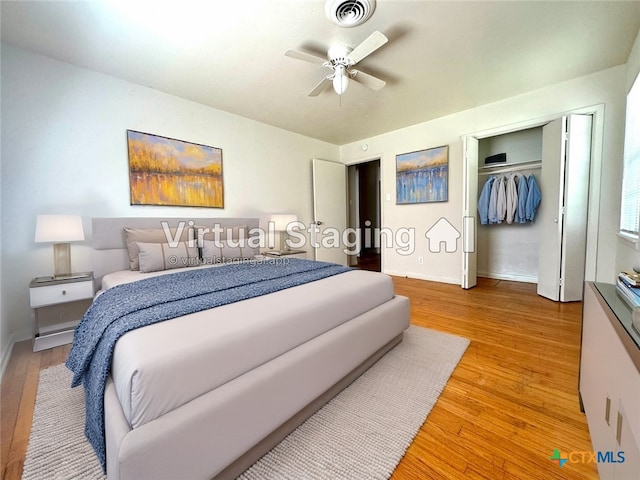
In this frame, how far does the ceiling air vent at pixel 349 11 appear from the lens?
1.73 metres

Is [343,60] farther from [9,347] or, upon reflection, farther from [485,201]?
[9,347]

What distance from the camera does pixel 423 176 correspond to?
4113mm

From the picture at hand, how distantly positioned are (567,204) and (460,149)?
56.6 inches

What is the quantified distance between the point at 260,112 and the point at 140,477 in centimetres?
367

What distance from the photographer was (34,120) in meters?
2.26

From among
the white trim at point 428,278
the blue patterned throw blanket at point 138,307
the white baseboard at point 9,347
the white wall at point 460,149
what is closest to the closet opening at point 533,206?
the white wall at point 460,149

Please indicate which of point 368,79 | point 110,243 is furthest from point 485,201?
point 110,243

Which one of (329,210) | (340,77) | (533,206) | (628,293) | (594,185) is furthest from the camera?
(329,210)

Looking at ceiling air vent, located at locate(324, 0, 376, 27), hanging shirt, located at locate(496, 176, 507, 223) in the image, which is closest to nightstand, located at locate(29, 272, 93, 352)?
ceiling air vent, located at locate(324, 0, 376, 27)

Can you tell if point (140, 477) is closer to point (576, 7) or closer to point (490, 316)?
point (490, 316)

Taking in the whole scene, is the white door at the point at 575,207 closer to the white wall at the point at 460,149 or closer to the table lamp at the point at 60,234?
the white wall at the point at 460,149

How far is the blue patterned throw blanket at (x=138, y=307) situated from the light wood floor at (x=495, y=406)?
1.39 feet

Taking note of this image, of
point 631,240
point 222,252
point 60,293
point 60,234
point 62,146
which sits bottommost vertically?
point 60,293

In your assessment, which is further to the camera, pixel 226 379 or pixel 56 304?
pixel 56 304
